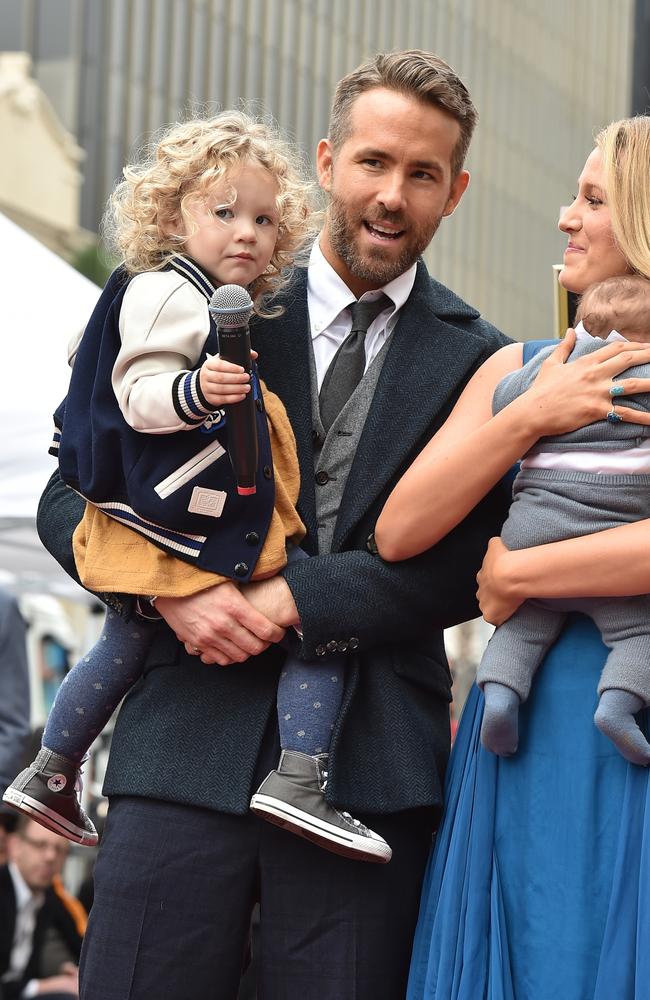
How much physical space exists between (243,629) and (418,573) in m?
0.33

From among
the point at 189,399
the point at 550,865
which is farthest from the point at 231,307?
the point at 550,865

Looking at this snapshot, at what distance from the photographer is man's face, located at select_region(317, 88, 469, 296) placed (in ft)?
9.34

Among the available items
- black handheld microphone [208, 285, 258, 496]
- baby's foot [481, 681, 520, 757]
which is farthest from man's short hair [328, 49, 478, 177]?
baby's foot [481, 681, 520, 757]

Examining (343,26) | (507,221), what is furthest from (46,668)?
(507,221)

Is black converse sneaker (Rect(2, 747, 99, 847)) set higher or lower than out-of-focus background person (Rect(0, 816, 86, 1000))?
higher

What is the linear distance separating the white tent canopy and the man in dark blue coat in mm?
1566

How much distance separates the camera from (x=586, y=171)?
2.74 meters

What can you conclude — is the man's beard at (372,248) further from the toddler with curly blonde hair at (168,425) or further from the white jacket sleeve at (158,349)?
the white jacket sleeve at (158,349)

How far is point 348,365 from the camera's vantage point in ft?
9.43

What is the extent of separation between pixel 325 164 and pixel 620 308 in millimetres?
830

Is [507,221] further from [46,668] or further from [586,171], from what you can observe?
[586,171]

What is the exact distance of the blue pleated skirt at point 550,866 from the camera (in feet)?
7.92

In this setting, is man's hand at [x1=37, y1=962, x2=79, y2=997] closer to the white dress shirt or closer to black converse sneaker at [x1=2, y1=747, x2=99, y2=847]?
black converse sneaker at [x1=2, y1=747, x2=99, y2=847]

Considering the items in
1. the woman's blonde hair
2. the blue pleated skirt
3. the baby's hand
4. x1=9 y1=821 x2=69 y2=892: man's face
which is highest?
the woman's blonde hair
